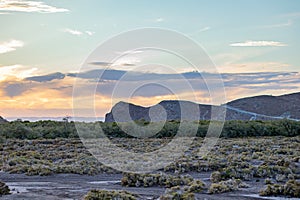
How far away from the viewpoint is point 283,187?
48.1 feet

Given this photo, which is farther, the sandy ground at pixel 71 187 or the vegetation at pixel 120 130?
the vegetation at pixel 120 130

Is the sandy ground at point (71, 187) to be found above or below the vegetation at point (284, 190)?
above

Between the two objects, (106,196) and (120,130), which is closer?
(106,196)

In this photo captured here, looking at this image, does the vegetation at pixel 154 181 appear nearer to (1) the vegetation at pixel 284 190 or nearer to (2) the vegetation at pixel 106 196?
(1) the vegetation at pixel 284 190

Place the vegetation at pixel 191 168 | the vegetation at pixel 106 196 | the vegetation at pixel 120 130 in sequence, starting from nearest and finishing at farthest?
the vegetation at pixel 106 196 → the vegetation at pixel 191 168 → the vegetation at pixel 120 130

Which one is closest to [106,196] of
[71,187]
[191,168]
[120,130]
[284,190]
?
→ [71,187]

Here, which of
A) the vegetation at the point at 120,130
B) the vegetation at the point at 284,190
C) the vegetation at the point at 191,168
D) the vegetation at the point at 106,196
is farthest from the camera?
the vegetation at the point at 120,130

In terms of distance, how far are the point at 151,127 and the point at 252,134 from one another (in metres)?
9.92

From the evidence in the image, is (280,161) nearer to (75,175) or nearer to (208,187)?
(208,187)

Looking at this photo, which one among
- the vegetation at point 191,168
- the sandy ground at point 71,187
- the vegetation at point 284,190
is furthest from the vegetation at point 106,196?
the vegetation at point 284,190

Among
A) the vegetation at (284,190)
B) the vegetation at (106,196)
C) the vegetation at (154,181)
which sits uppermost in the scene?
the vegetation at (106,196)

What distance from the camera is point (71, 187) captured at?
16.9 m

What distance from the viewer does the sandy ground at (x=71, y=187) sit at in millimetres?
14391

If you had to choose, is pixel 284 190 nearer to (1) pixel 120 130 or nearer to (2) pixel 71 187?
(2) pixel 71 187
